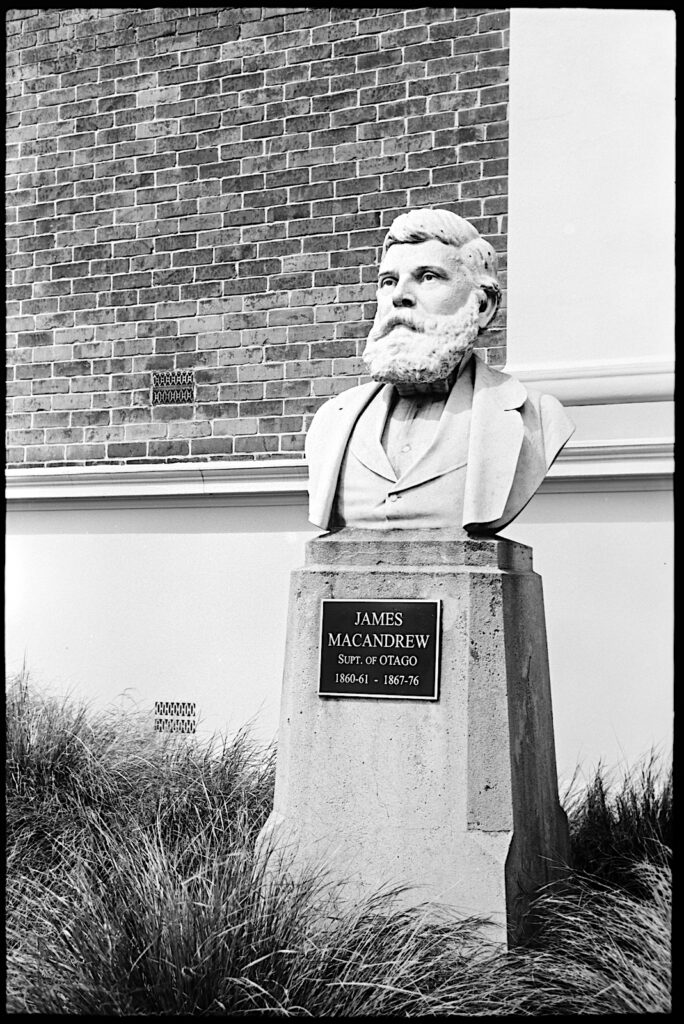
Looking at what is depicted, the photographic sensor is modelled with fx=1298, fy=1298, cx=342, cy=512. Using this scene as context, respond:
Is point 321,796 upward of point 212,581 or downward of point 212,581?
downward

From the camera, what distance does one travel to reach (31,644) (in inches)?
296

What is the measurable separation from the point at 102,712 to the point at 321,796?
9.64ft

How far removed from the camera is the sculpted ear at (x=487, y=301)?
4648 mm

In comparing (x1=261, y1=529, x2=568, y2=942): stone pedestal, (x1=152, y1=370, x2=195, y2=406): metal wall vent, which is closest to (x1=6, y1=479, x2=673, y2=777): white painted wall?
(x1=152, y1=370, x2=195, y2=406): metal wall vent

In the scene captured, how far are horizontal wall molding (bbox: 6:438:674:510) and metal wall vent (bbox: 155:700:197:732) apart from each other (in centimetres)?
111

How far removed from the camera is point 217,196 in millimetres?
7336

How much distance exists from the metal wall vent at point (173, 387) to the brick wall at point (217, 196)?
0.04m

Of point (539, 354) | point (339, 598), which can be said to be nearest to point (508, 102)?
point (539, 354)

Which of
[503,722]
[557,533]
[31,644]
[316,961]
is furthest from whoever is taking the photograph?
[31,644]

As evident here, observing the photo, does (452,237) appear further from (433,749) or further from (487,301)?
(433,749)

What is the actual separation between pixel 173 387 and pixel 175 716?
185cm

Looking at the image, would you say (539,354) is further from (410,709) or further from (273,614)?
(410,709)

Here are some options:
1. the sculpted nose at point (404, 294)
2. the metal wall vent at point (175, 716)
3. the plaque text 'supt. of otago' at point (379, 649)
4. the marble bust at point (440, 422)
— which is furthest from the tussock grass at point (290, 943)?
the sculpted nose at point (404, 294)

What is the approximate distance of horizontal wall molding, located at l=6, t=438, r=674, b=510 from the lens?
6250 mm
